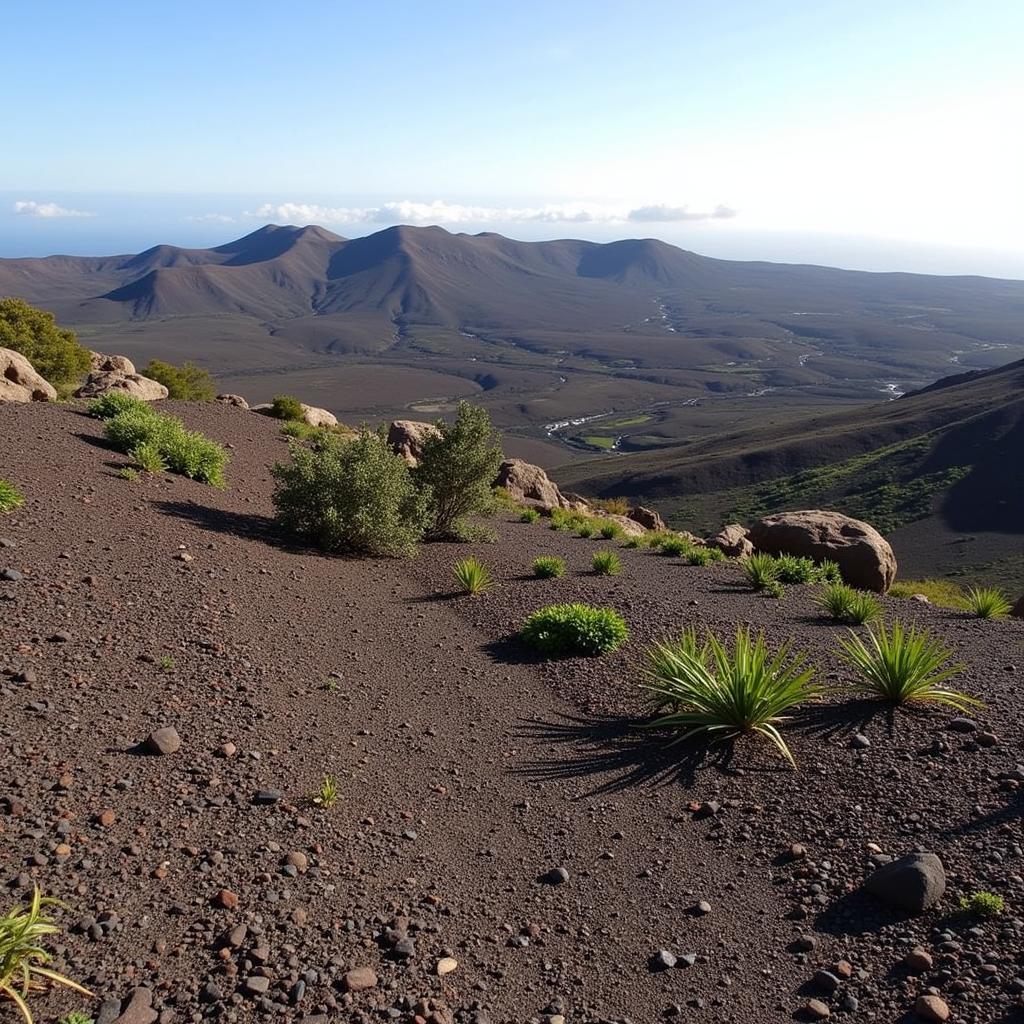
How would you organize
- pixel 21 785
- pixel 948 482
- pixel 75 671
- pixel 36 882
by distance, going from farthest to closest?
pixel 948 482
pixel 75 671
pixel 21 785
pixel 36 882

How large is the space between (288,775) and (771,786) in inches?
131

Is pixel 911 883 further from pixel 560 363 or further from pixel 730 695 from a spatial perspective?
pixel 560 363

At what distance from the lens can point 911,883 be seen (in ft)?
13.3

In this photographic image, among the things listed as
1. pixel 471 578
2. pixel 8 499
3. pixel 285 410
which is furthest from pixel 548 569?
pixel 285 410

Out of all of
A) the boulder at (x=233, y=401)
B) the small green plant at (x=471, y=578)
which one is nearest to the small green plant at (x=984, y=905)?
the small green plant at (x=471, y=578)

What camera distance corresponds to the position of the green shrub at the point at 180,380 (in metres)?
23.8

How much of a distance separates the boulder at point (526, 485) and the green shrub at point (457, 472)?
624 cm

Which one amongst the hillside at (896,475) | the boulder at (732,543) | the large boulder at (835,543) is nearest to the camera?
the large boulder at (835,543)

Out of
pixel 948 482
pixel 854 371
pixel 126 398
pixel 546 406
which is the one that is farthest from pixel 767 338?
pixel 126 398

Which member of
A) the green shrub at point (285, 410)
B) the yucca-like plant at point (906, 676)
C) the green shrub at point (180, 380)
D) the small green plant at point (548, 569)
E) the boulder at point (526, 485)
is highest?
the green shrub at point (180, 380)

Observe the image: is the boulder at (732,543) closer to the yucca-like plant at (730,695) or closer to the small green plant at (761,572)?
the small green plant at (761,572)

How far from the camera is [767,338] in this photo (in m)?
182

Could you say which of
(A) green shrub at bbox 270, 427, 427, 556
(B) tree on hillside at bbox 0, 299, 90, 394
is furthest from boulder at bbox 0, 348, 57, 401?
(A) green shrub at bbox 270, 427, 427, 556

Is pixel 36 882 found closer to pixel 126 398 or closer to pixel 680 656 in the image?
pixel 680 656
